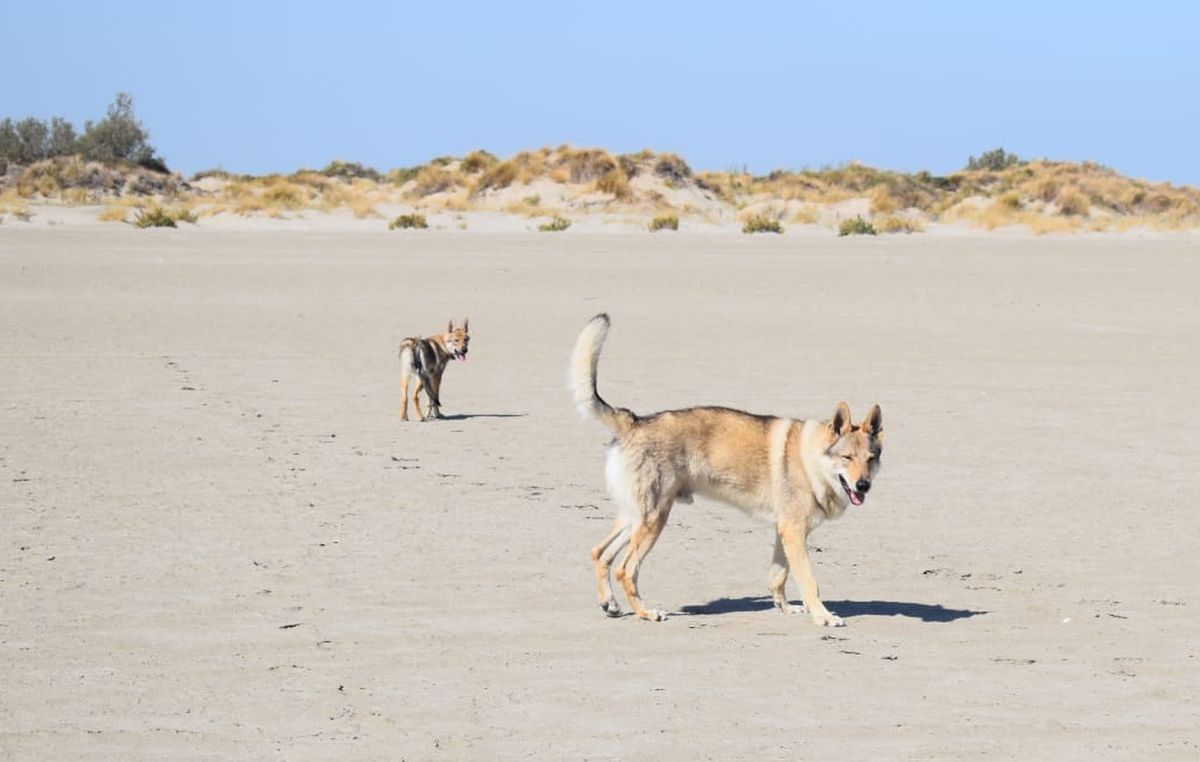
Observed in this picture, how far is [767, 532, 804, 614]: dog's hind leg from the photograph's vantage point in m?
7.93

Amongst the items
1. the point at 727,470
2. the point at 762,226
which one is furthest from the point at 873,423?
the point at 762,226

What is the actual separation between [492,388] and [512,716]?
9972 millimetres

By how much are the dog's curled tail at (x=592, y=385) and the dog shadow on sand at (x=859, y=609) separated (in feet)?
2.97

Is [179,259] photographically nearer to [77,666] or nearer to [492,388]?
[492,388]

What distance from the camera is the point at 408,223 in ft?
130

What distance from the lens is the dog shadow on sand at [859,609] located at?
789 centimetres

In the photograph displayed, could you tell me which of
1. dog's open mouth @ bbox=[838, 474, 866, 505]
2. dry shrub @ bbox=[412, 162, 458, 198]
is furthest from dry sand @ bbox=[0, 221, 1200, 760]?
dry shrub @ bbox=[412, 162, 458, 198]

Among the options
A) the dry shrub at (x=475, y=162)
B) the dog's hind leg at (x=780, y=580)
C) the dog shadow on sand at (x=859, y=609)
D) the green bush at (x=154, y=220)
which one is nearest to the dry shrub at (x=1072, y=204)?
the dry shrub at (x=475, y=162)

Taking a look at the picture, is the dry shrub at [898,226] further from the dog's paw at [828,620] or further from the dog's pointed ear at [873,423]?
the dog's paw at [828,620]

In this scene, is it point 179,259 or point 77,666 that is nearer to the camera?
point 77,666

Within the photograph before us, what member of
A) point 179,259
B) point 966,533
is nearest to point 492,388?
point 966,533

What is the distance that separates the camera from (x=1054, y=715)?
625cm

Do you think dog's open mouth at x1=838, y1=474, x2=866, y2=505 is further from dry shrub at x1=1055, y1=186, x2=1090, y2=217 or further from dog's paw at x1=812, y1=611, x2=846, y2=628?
dry shrub at x1=1055, y1=186, x2=1090, y2=217

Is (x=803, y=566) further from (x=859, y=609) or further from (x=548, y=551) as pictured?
(x=548, y=551)
